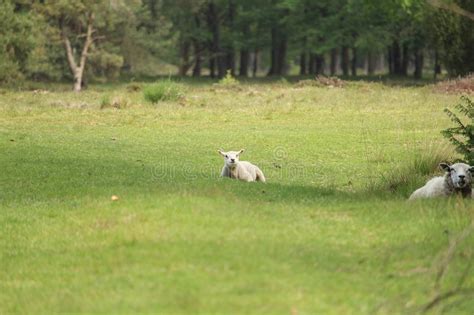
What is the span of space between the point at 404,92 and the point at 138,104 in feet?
44.1

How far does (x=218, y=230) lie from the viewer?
10.2 m

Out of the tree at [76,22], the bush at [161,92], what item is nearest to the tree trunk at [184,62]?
the tree at [76,22]

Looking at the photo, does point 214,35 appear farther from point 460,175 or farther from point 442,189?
point 460,175

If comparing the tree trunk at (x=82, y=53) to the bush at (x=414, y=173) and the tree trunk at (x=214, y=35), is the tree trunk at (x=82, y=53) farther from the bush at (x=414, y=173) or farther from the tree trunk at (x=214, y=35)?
the bush at (x=414, y=173)

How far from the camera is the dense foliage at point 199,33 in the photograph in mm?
50656

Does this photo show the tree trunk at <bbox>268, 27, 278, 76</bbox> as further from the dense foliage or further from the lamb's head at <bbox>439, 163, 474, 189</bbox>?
the lamb's head at <bbox>439, 163, 474, 189</bbox>

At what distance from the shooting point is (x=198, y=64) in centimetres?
7931

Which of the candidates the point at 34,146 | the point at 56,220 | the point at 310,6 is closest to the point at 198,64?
the point at 310,6

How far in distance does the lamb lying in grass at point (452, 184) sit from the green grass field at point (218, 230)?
603 mm

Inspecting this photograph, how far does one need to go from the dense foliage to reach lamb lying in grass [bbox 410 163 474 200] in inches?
1034

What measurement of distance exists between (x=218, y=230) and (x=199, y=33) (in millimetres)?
66236

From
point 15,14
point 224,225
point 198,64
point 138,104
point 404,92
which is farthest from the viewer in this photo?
point 198,64

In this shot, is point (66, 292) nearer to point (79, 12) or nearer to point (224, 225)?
point (224, 225)

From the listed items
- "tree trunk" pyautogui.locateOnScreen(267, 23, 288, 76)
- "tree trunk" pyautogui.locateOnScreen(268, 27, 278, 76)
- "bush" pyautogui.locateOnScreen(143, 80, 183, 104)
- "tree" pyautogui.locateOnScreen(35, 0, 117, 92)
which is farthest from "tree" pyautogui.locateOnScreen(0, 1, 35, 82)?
"tree trunk" pyautogui.locateOnScreen(267, 23, 288, 76)
